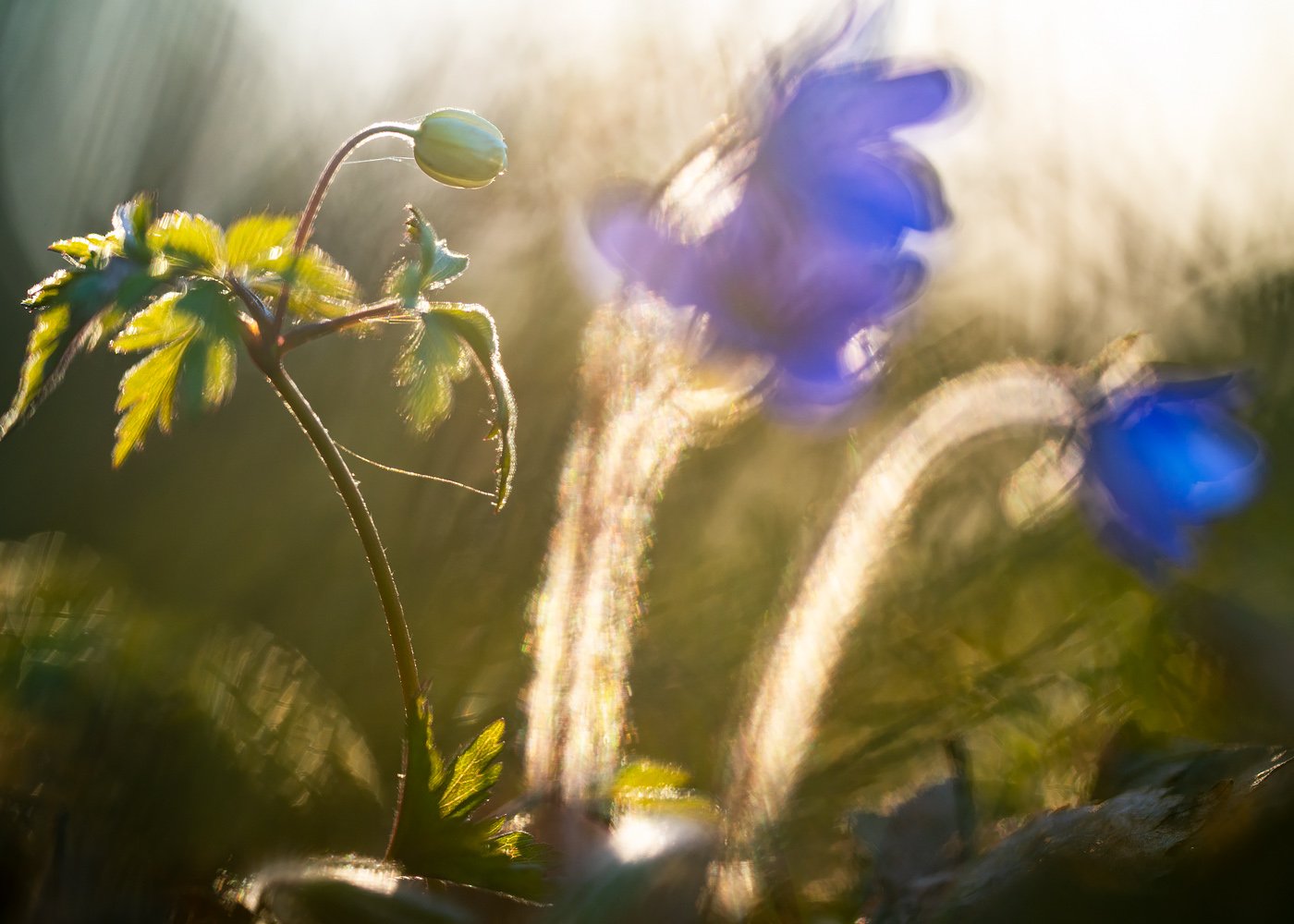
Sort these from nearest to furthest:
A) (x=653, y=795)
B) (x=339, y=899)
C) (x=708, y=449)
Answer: (x=339, y=899) < (x=653, y=795) < (x=708, y=449)

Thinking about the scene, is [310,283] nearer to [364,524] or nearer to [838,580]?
[364,524]

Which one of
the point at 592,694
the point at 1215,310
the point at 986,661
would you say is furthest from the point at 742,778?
the point at 1215,310

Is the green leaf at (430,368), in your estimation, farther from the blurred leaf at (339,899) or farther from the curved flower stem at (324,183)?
the blurred leaf at (339,899)

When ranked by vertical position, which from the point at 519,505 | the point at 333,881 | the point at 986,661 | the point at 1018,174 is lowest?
the point at 333,881

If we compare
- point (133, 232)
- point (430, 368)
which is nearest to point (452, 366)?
point (430, 368)

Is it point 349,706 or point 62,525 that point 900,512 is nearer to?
point 349,706

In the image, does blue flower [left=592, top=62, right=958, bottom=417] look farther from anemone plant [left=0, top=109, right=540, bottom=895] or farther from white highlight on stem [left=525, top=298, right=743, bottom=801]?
anemone plant [left=0, top=109, right=540, bottom=895]
